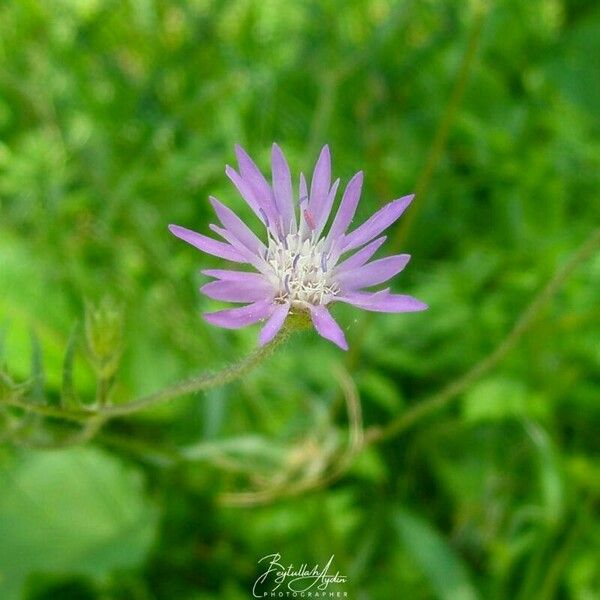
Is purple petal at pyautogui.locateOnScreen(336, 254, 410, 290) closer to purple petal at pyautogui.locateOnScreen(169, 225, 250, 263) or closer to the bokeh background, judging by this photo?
purple petal at pyautogui.locateOnScreen(169, 225, 250, 263)

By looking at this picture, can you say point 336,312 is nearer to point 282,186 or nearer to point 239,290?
point 282,186

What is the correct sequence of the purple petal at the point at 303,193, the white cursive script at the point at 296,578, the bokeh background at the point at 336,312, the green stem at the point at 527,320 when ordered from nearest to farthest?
the purple petal at the point at 303,193, the green stem at the point at 527,320, the white cursive script at the point at 296,578, the bokeh background at the point at 336,312

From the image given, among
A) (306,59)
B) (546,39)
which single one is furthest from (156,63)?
(546,39)

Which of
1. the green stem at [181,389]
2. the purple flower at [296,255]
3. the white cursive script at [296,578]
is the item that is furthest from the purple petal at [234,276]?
the white cursive script at [296,578]

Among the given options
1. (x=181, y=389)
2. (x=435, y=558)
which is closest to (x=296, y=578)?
(x=435, y=558)

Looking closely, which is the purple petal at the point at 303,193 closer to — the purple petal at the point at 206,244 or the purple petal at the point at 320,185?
the purple petal at the point at 320,185

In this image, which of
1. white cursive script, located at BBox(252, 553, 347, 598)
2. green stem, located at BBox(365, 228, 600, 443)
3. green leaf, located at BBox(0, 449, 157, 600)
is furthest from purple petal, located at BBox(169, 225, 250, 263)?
green leaf, located at BBox(0, 449, 157, 600)

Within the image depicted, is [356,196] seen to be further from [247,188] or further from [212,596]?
[212,596]
